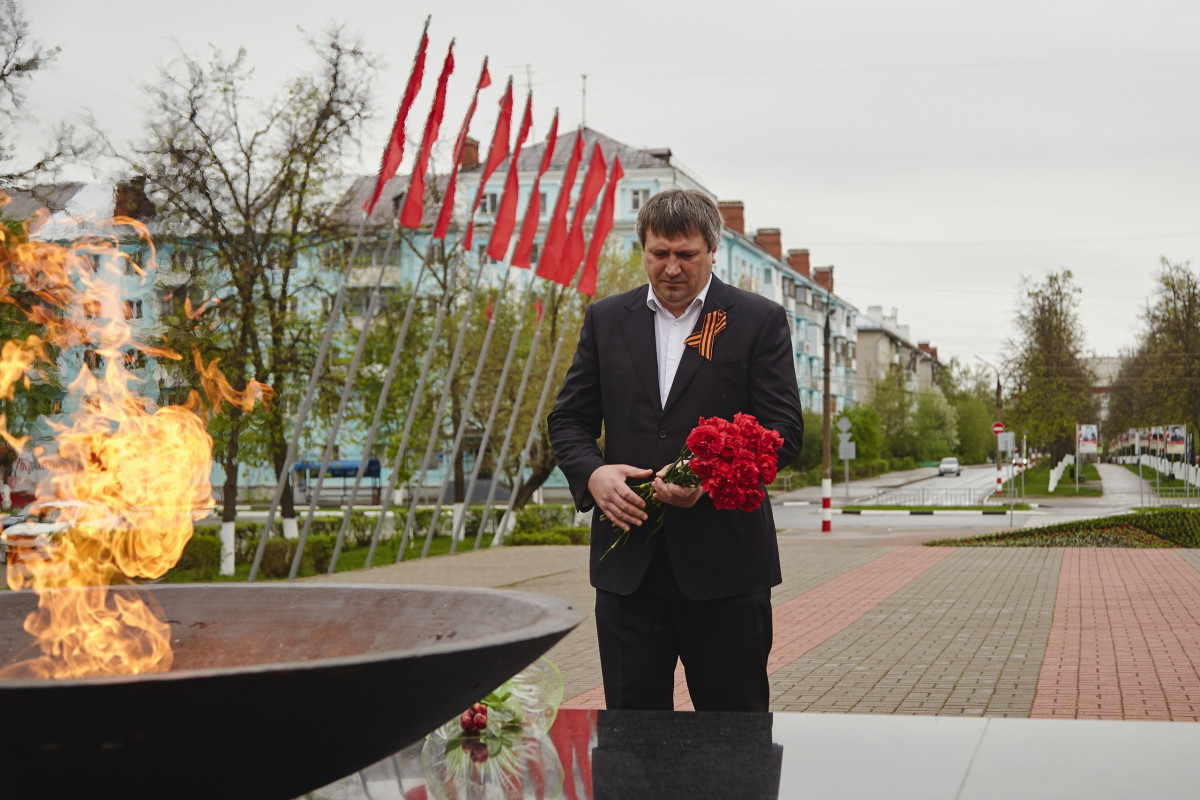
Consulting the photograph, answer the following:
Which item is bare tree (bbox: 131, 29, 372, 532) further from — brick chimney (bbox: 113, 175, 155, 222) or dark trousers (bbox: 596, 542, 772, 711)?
dark trousers (bbox: 596, 542, 772, 711)

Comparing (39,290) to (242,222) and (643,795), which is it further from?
(242,222)

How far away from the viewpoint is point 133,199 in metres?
14.4

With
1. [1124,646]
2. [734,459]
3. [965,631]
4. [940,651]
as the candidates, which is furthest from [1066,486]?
[734,459]

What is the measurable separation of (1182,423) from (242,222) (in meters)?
34.4

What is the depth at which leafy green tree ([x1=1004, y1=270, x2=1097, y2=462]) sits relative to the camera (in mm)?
47281

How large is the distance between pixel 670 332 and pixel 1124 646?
24.0 feet

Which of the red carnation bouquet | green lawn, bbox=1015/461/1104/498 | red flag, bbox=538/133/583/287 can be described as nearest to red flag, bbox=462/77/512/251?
red flag, bbox=538/133/583/287

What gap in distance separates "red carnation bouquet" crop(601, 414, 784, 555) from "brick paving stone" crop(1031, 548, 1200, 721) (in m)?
4.69

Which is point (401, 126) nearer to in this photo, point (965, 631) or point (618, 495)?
point (965, 631)

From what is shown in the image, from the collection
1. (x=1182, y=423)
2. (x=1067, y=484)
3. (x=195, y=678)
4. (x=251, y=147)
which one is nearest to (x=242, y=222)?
(x=251, y=147)

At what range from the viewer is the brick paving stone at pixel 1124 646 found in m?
6.66

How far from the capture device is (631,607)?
2736 mm

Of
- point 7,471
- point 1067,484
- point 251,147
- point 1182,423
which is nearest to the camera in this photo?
point 7,471

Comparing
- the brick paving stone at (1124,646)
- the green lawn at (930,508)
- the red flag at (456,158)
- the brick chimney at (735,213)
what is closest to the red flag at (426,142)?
the red flag at (456,158)
